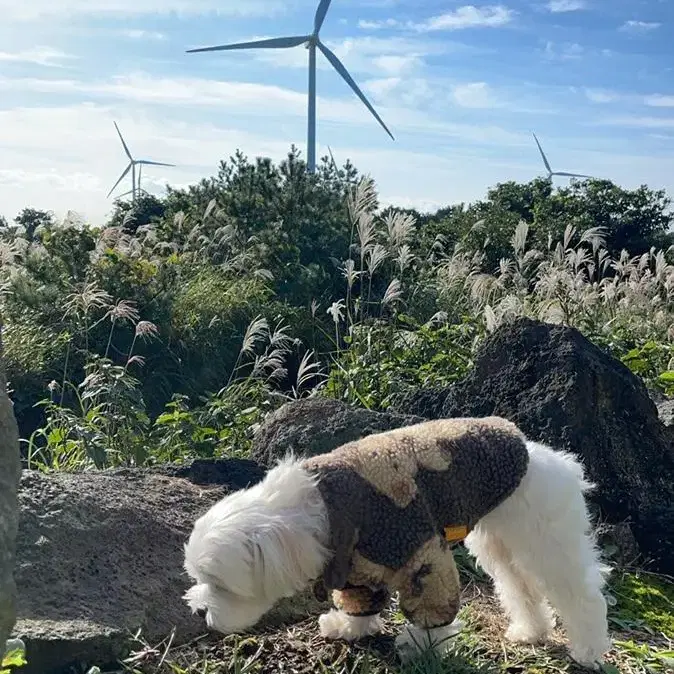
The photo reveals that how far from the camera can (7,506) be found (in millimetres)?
2326

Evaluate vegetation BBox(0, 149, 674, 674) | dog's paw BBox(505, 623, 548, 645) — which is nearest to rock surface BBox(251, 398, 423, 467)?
vegetation BBox(0, 149, 674, 674)

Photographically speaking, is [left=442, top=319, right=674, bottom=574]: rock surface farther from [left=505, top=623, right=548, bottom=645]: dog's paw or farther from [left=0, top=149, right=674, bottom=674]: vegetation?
[left=505, top=623, right=548, bottom=645]: dog's paw

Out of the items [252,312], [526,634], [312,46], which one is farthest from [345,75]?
[526,634]

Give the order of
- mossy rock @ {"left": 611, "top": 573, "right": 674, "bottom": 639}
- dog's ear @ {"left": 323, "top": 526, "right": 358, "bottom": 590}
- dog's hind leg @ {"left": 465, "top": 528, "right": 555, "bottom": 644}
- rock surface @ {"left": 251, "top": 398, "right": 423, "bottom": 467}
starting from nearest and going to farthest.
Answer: dog's ear @ {"left": 323, "top": 526, "right": 358, "bottom": 590} → dog's hind leg @ {"left": 465, "top": 528, "right": 555, "bottom": 644} → mossy rock @ {"left": 611, "top": 573, "right": 674, "bottom": 639} → rock surface @ {"left": 251, "top": 398, "right": 423, "bottom": 467}

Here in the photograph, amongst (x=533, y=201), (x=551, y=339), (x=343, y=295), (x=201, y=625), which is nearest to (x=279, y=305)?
(x=343, y=295)

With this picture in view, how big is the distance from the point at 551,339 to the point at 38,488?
9.54 feet

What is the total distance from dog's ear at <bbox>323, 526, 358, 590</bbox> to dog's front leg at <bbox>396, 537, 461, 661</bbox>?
221 millimetres

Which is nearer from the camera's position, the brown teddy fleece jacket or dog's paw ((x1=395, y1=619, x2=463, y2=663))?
the brown teddy fleece jacket

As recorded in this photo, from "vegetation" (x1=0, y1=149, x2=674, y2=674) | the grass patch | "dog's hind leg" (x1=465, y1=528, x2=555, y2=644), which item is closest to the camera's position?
the grass patch

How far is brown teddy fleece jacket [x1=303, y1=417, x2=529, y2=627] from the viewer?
3180mm

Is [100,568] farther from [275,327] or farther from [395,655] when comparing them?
[275,327]

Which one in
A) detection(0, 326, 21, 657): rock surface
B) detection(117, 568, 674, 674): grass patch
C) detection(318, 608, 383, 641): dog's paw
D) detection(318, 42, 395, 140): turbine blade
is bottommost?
detection(117, 568, 674, 674): grass patch

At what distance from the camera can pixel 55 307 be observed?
924cm

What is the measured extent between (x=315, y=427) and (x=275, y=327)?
15.2 feet
